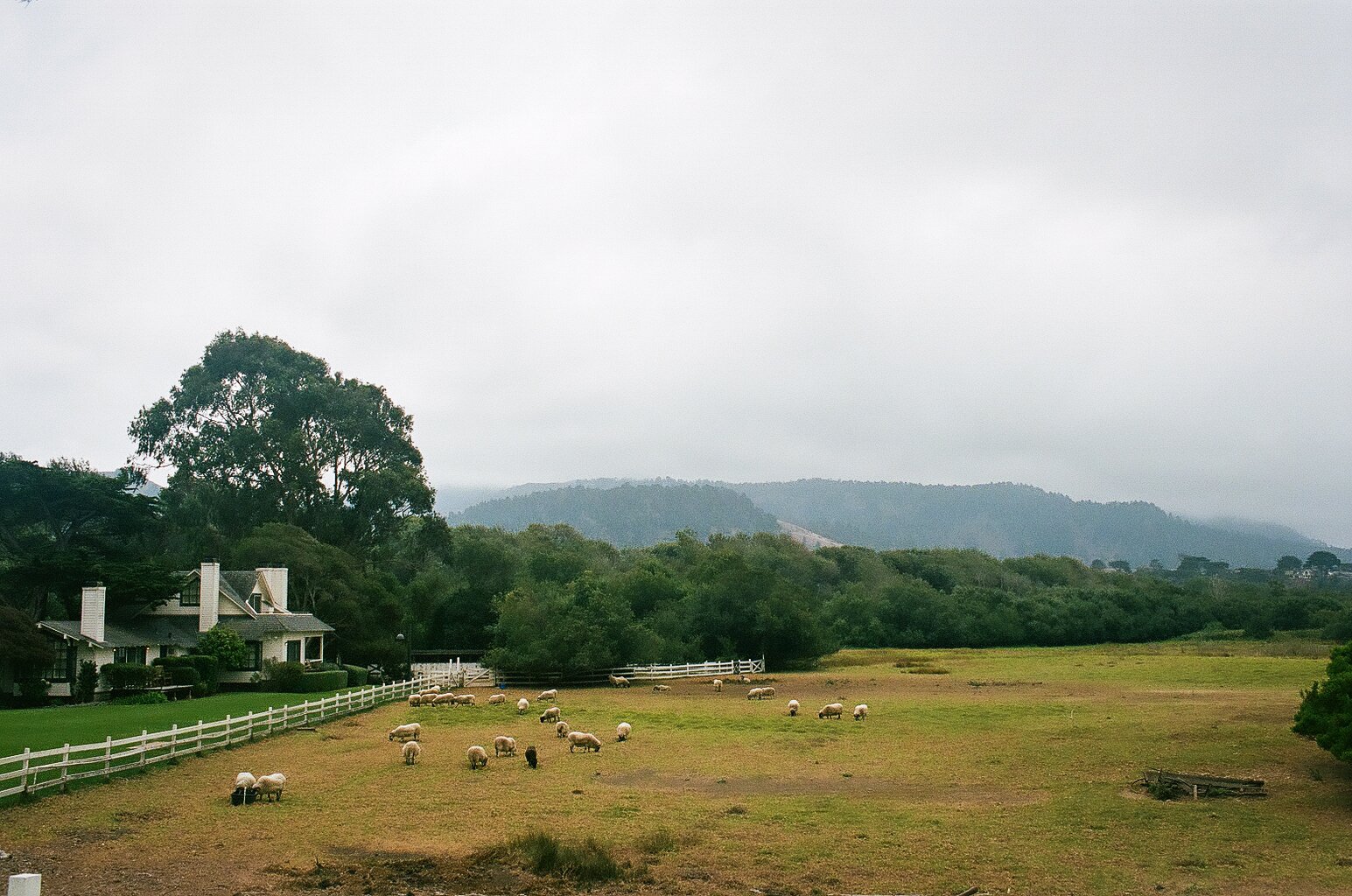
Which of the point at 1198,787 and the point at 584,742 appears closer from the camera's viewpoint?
the point at 1198,787

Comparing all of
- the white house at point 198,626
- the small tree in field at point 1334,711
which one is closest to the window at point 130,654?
the white house at point 198,626

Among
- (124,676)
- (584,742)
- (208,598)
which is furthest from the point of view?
(208,598)

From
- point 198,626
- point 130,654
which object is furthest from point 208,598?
point 130,654

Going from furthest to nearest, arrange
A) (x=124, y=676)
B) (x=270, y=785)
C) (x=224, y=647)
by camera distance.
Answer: (x=224, y=647) < (x=124, y=676) < (x=270, y=785)

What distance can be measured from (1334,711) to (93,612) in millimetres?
40197

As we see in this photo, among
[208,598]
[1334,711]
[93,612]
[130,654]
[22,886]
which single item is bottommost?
[1334,711]

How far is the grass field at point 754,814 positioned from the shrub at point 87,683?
495 inches

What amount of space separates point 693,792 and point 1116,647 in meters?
74.1

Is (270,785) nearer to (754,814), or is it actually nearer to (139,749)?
(139,749)

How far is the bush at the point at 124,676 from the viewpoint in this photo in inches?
1462

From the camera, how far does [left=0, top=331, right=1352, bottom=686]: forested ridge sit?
4981 cm

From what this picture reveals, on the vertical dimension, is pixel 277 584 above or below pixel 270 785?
above

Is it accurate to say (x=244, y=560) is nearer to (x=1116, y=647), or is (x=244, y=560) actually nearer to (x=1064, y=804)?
(x=1064, y=804)

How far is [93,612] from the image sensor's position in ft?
123
